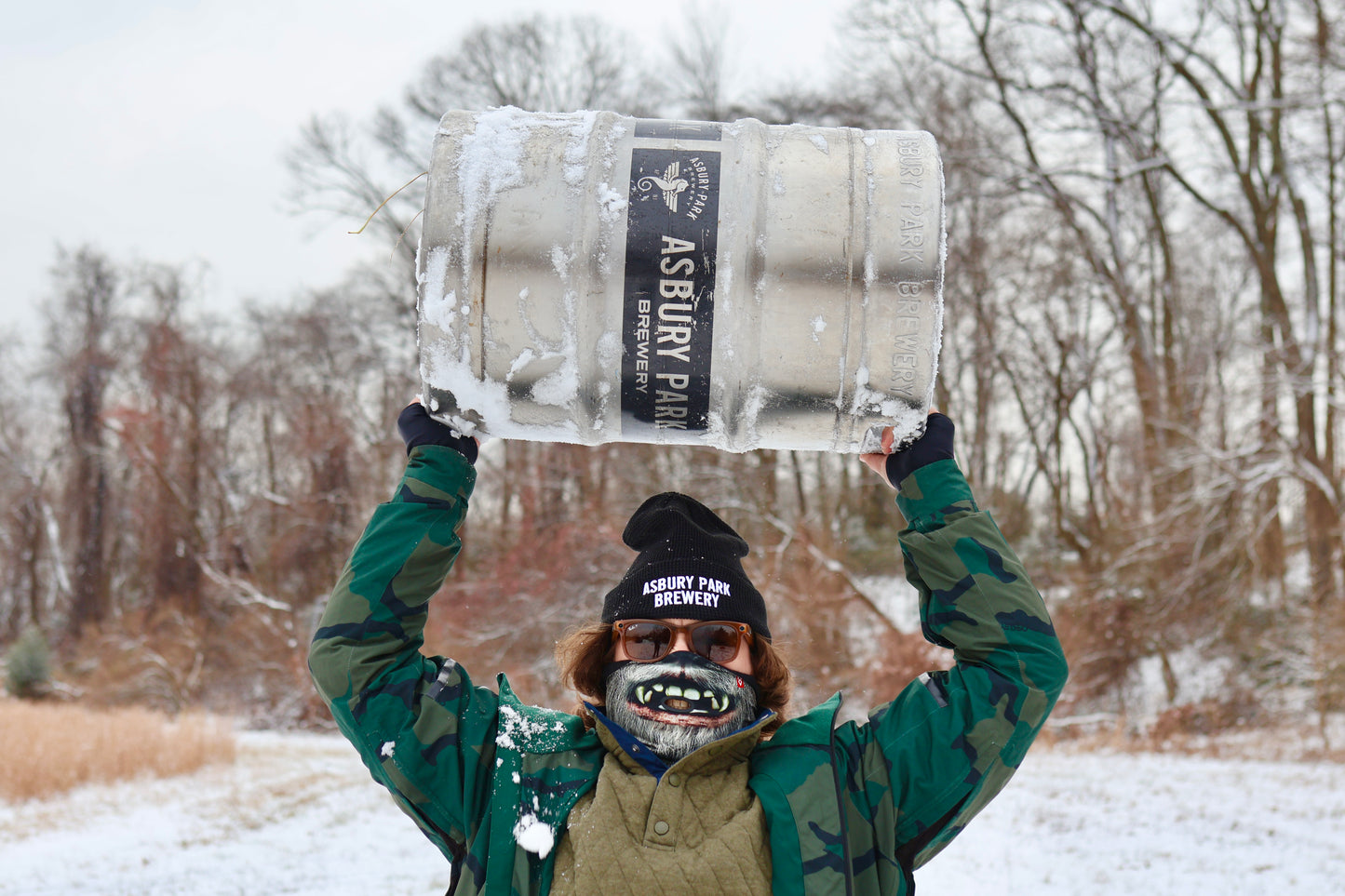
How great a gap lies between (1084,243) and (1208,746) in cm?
960

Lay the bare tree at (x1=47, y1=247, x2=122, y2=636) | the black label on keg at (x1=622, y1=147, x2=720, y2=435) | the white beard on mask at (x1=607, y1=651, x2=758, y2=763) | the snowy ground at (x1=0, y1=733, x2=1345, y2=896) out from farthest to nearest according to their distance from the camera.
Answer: the bare tree at (x1=47, y1=247, x2=122, y2=636) → the snowy ground at (x1=0, y1=733, x2=1345, y2=896) → the white beard on mask at (x1=607, y1=651, x2=758, y2=763) → the black label on keg at (x1=622, y1=147, x2=720, y2=435)

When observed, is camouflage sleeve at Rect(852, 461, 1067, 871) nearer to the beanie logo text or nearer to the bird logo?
the beanie logo text

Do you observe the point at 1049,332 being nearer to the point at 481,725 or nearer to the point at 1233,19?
the point at 1233,19

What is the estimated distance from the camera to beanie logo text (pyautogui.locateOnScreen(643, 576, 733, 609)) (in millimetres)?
2404

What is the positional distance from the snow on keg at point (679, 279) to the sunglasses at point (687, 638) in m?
0.56

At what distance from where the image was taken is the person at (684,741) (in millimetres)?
2018

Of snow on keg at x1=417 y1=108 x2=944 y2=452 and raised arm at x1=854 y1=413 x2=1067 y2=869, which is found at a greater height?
snow on keg at x1=417 y1=108 x2=944 y2=452

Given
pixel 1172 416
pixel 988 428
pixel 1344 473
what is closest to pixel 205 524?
pixel 988 428

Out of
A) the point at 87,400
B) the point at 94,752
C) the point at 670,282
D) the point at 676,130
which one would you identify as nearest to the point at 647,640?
the point at 670,282

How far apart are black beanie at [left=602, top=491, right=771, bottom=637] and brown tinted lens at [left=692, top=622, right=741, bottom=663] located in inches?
1.8

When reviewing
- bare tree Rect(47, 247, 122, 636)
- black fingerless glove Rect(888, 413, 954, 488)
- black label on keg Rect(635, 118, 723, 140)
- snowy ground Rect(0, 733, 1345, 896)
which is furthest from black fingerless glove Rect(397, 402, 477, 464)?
bare tree Rect(47, 247, 122, 636)

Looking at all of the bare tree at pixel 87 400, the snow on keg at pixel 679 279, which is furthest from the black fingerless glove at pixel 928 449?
the bare tree at pixel 87 400

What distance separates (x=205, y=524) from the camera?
2559 cm

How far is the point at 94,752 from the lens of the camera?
9.91 m
